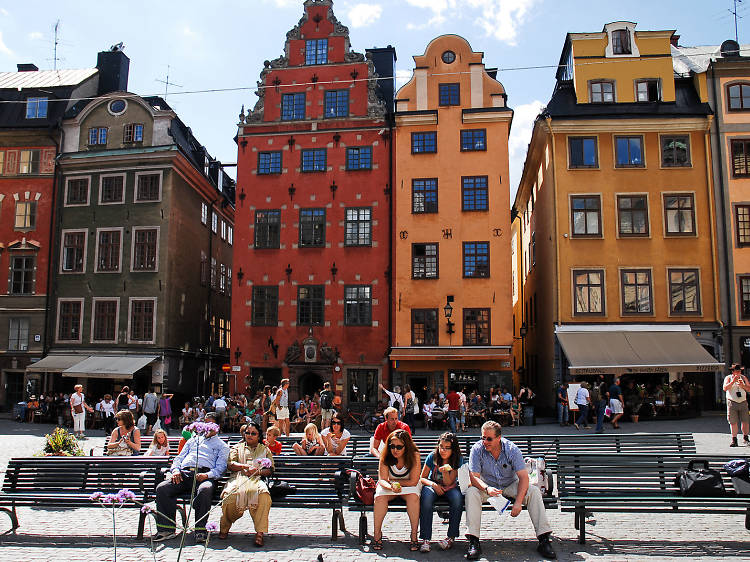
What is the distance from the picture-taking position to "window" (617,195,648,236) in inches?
1145

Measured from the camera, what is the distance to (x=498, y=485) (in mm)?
8727

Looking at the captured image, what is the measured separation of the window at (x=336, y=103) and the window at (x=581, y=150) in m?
10.2

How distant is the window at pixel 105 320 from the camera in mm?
32469

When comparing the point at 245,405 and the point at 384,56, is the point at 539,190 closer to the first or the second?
the point at 384,56

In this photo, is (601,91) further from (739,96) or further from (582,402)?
(582,402)

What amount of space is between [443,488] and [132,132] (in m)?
29.8

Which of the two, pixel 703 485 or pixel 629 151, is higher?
pixel 629 151

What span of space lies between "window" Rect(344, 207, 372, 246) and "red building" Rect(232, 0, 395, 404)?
0.15ft

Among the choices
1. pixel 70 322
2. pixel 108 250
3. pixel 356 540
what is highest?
pixel 108 250

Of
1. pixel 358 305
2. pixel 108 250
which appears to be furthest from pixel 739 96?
pixel 108 250

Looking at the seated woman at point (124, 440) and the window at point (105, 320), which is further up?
the window at point (105, 320)

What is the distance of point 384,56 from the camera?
113ft

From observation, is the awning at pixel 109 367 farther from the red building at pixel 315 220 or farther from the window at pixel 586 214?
the window at pixel 586 214

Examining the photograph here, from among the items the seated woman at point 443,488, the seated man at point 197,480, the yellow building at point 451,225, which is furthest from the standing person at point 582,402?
the seated man at point 197,480
